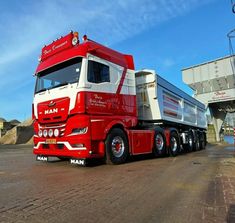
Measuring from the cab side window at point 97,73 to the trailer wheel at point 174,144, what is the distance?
5.12 meters

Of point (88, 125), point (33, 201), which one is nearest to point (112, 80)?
point (88, 125)

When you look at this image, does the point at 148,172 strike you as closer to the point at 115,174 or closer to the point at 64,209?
the point at 115,174

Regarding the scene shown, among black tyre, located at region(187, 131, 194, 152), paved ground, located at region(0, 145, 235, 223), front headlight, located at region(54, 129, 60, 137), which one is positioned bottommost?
paved ground, located at region(0, 145, 235, 223)

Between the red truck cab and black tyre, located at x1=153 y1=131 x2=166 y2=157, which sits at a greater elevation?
the red truck cab

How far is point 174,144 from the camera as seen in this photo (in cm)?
1307

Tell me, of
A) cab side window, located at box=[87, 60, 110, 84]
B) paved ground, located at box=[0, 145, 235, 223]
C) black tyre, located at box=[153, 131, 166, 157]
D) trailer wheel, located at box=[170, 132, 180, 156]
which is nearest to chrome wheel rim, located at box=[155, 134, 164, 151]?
black tyre, located at box=[153, 131, 166, 157]

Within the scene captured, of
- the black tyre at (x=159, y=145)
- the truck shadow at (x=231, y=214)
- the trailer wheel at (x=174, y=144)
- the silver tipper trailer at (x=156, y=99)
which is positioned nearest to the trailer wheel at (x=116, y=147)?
the black tyre at (x=159, y=145)

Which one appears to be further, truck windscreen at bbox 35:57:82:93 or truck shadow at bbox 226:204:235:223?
truck windscreen at bbox 35:57:82:93

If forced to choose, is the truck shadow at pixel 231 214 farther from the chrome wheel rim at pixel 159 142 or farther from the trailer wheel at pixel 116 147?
the chrome wheel rim at pixel 159 142

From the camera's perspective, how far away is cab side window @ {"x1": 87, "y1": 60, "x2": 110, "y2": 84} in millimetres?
8336

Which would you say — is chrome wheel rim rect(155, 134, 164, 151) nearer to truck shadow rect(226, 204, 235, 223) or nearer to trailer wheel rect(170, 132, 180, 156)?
trailer wheel rect(170, 132, 180, 156)

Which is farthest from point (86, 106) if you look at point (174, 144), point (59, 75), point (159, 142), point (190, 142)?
point (190, 142)

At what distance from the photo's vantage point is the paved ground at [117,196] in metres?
3.89

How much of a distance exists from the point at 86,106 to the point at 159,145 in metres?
4.62
